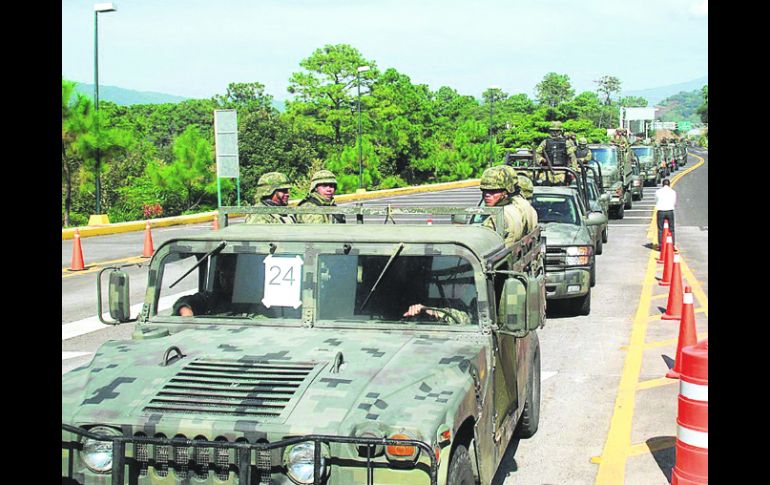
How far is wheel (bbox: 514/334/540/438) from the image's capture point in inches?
304

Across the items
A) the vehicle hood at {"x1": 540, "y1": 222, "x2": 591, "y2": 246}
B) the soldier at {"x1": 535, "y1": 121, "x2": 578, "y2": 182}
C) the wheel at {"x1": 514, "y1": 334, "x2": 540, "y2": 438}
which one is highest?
the soldier at {"x1": 535, "y1": 121, "x2": 578, "y2": 182}

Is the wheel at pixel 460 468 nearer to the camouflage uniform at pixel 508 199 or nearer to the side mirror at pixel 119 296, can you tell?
the side mirror at pixel 119 296

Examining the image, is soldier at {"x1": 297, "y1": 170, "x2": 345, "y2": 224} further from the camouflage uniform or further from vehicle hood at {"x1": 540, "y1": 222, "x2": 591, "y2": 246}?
vehicle hood at {"x1": 540, "y1": 222, "x2": 591, "y2": 246}

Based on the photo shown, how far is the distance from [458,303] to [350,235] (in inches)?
32.3

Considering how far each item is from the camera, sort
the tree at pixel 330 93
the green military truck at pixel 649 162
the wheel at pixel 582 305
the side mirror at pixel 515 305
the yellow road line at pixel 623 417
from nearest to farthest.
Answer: the side mirror at pixel 515 305, the yellow road line at pixel 623 417, the wheel at pixel 582 305, the green military truck at pixel 649 162, the tree at pixel 330 93

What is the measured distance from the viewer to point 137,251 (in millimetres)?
23906

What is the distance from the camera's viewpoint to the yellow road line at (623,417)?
7.12 meters

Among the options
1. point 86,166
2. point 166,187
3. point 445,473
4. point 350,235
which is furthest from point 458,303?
point 166,187

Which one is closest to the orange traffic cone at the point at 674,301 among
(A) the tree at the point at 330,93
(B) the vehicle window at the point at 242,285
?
(B) the vehicle window at the point at 242,285

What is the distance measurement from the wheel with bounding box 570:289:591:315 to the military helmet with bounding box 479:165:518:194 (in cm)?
402

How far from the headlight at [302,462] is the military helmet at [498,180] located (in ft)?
19.1

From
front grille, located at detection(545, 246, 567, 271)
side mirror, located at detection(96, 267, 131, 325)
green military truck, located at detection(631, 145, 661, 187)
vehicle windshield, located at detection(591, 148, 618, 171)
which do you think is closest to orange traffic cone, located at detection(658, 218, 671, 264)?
front grille, located at detection(545, 246, 567, 271)
